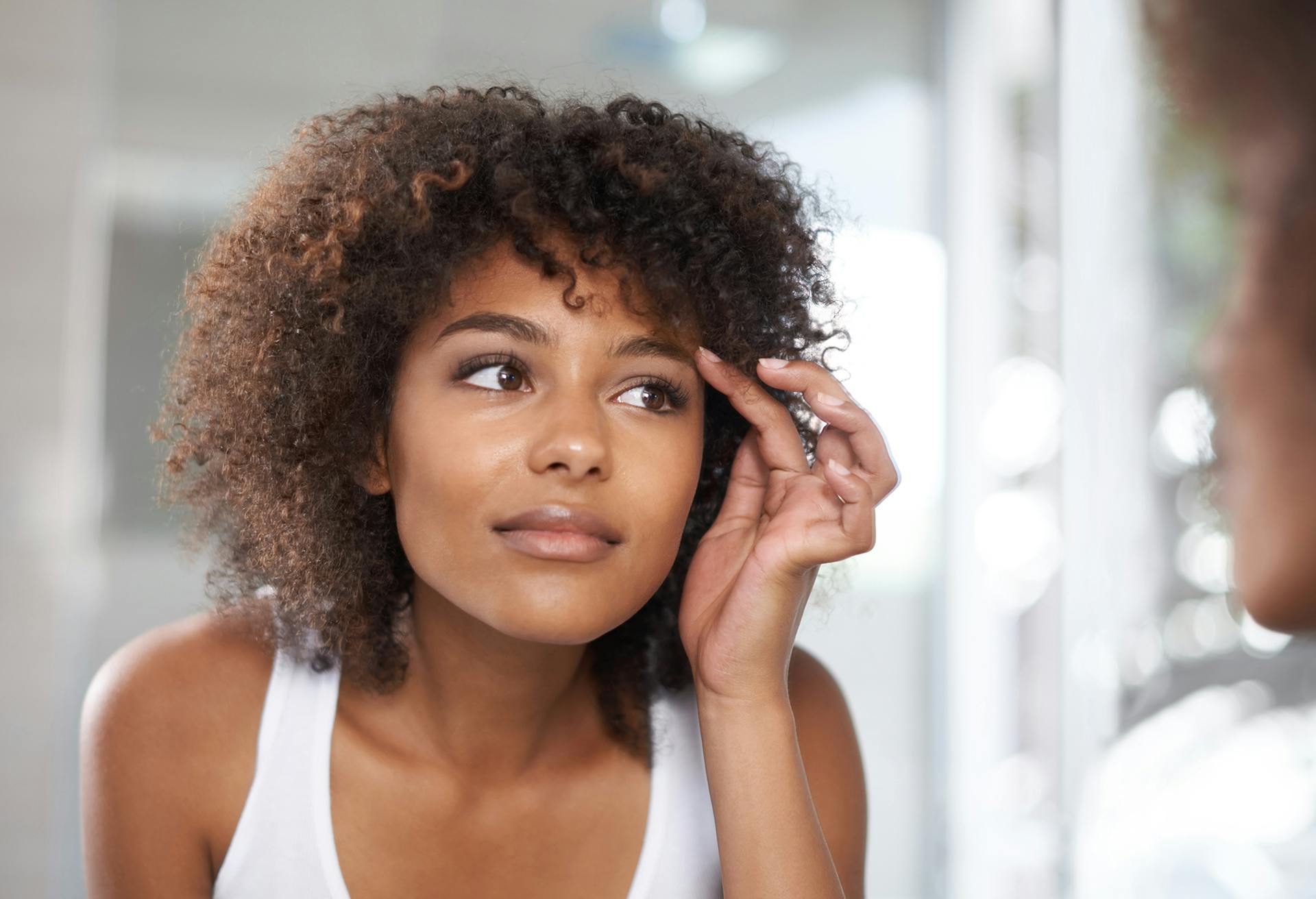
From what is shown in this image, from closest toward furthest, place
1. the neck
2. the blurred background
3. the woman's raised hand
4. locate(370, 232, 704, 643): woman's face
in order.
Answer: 1. locate(370, 232, 704, 643): woman's face
2. the woman's raised hand
3. the neck
4. the blurred background

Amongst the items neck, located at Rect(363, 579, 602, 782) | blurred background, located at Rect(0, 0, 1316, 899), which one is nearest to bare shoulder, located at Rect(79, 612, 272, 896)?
Answer: neck, located at Rect(363, 579, 602, 782)

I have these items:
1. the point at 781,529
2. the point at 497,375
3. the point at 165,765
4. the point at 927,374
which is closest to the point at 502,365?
the point at 497,375

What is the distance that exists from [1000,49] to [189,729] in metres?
2.60

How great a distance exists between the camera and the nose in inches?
42.0

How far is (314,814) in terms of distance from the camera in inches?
50.3

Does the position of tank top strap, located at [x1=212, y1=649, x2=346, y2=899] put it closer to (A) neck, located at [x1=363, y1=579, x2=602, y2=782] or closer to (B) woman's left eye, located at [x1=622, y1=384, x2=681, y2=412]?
(A) neck, located at [x1=363, y1=579, x2=602, y2=782]

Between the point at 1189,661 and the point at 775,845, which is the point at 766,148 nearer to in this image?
the point at 775,845

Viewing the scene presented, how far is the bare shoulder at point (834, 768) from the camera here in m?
1.36

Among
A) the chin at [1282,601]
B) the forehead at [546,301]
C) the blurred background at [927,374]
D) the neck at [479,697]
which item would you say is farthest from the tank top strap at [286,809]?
the blurred background at [927,374]

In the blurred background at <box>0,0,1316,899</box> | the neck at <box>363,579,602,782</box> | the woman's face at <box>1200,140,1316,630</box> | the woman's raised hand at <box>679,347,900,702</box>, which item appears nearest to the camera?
the woman's face at <box>1200,140,1316,630</box>

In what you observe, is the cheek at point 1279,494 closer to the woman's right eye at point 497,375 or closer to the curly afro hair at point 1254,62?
the curly afro hair at point 1254,62

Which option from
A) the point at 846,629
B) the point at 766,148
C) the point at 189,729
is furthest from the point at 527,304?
the point at 846,629

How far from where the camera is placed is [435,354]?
114cm

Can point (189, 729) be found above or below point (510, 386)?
below
